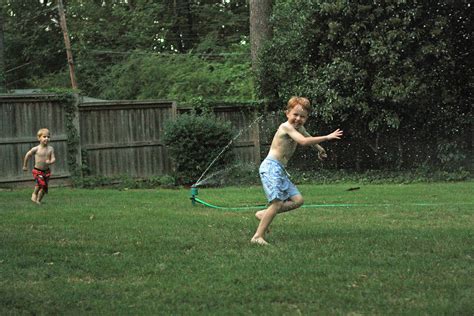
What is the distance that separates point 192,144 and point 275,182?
922cm

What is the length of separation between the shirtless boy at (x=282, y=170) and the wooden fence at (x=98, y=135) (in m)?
9.31

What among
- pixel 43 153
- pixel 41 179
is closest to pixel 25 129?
pixel 43 153

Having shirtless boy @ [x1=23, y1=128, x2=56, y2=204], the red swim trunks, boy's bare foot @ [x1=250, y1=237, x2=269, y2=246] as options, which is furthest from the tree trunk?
boy's bare foot @ [x1=250, y1=237, x2=269, y2=246]

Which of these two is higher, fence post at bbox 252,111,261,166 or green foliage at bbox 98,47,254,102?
green foliage at bbox 98,47,254,102

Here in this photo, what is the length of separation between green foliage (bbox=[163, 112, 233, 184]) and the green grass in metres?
6.27

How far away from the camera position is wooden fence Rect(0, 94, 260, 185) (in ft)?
49.0

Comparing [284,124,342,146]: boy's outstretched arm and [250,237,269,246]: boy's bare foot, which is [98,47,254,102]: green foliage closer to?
[284,124,342,146]: boy's outstretched arm

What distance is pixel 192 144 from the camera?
1585cm

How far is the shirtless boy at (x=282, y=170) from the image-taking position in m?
6.66

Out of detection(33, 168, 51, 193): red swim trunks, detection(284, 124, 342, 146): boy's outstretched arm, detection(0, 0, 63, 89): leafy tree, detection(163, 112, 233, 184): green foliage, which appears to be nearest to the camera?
detection(284, 124, 342, 146): boy's outstretched arm

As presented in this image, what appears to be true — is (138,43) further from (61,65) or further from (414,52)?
(414,52)

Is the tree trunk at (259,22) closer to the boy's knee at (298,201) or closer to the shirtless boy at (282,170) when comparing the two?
the shirtless boy at (282,170)

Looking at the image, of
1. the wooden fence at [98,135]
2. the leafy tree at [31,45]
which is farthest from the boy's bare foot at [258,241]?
the leafy tree at [31,45]

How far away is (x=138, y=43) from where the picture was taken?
32.0 meters
